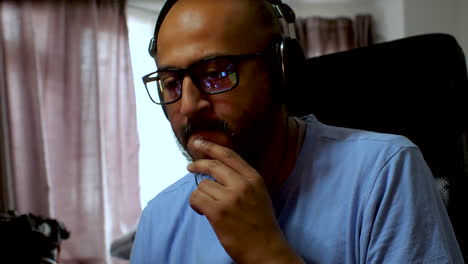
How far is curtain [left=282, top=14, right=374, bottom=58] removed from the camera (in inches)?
124

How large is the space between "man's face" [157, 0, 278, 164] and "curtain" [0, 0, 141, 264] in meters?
2.11

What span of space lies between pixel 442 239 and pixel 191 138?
40 centimetres

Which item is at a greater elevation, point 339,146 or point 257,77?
point 257,77

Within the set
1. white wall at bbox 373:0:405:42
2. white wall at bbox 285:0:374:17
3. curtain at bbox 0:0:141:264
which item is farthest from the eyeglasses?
white wall at bbox 285:0:374:17

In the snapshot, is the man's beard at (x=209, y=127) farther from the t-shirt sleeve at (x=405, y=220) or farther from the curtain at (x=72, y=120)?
the curtain at (x=72, y=120)

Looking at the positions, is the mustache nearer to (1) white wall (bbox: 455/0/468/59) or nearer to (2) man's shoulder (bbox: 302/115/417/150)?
(2) man's shoulder (bbox: 302/115/417/150)

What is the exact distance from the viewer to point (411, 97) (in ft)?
3.02

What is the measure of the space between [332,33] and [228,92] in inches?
110

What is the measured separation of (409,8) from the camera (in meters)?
2.78

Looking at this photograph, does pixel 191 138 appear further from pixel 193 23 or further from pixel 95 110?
pixel 95 110

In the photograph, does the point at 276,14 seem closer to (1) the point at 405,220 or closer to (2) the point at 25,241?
(1) the point at 405,220

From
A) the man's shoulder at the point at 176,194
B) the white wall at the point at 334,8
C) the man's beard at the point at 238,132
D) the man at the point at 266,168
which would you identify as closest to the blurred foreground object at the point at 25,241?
the man's shoulder at the point at 176,194

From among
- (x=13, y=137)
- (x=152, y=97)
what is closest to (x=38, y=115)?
(x=13, y=137)

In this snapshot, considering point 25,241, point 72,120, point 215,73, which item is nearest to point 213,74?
point 215,73
